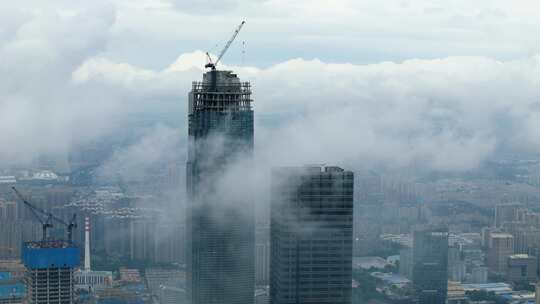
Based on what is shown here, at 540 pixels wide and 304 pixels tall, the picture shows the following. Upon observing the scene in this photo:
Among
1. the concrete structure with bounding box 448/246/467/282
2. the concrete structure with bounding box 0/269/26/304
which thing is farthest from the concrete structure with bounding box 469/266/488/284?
the concrete structure with bounding box 0/269/26/304

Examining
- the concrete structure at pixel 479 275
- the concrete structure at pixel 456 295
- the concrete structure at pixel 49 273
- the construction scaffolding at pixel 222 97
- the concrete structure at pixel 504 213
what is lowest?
the concrete structure at pixel 456 295

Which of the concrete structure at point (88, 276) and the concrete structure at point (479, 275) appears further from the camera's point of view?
the concrete structure at point (479, 275)

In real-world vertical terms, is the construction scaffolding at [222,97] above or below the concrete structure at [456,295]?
above

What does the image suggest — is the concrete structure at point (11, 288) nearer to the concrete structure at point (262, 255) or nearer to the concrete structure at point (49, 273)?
the concrete structure at point (49, 273)

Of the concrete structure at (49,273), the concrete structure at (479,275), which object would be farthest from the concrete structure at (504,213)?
the concrete structure at (49,273)

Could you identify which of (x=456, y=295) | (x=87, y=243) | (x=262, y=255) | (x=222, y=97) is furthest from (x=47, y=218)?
(x=456, y=295)

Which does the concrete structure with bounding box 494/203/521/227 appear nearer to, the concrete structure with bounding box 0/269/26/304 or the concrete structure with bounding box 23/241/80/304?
the concrete structure with bounding box 23/241/80/304

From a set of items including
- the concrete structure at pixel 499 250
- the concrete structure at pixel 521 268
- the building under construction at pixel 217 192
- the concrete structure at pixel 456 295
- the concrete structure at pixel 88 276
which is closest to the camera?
the building under construction at pixel 217 192

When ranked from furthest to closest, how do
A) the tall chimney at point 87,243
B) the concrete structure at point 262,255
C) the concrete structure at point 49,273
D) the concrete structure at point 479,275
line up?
1. the concrete structure at point 479,275
2. the tall chimney at point 87,243
3. the concrete structure at point 49,273
4. the concrete structure at point 262,255
